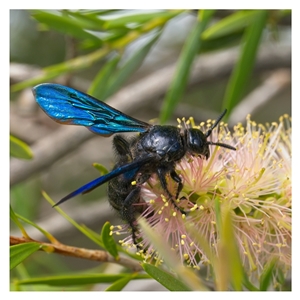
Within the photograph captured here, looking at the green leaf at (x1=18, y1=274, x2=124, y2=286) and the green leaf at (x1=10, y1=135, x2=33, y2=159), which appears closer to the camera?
the green leaf at (x1=18, y1=274, x2=124, y2=286)

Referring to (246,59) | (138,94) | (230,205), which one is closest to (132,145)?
(230,205)

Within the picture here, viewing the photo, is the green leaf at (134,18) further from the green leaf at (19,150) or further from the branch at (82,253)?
the branch at (82,253)

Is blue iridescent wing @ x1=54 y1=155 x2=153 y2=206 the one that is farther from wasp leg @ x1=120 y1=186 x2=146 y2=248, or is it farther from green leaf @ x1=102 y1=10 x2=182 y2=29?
green leaf @ x1=102 y1=10 x2=182 y2=29

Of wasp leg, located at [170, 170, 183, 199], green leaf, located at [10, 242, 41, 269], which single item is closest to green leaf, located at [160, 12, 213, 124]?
wasp leg, located at [170, 170, 183, 199]

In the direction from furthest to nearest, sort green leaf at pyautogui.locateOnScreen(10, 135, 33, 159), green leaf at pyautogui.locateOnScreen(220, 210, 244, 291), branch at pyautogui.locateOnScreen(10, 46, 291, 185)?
branch at pyautogui.locateOnScreen(10, 46, 291, 185) < green leaf at pyautogui.locateOnScreen(10, 135, 33, 159) < green leaf at pyautogui.locateOnScreen(220, 210, 244, 291)

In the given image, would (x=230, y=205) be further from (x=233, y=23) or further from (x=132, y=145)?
(x=233, y=23)
